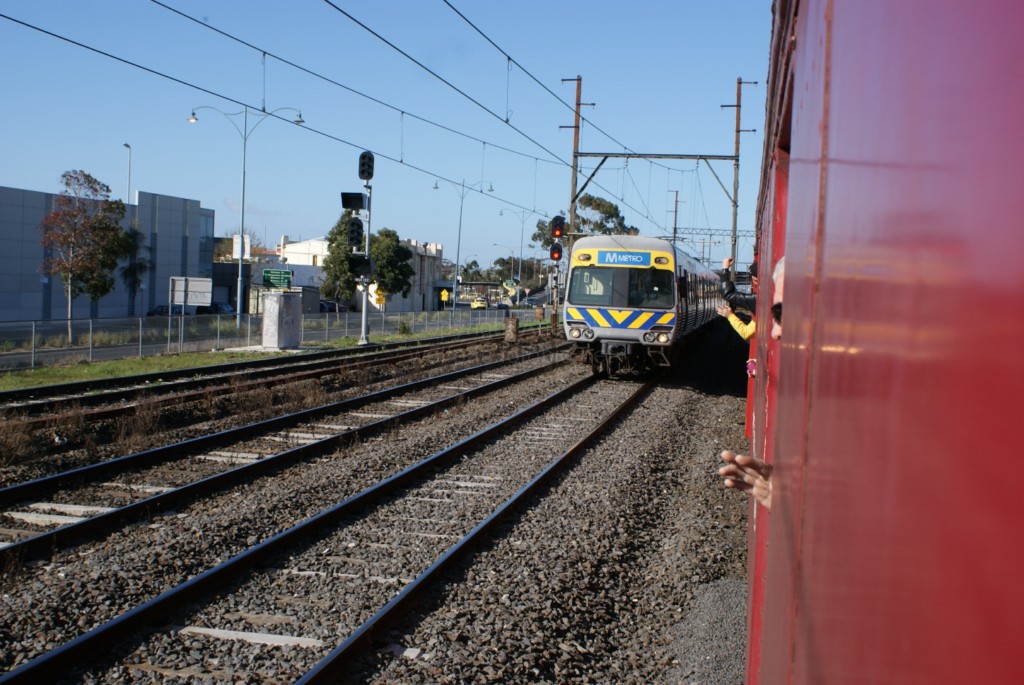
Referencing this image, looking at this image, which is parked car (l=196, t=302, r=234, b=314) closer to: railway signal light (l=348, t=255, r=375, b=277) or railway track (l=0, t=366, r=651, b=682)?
railway signal light (l=348, t=255, r=375, b=277)

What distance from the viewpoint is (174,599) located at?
5859 millimetres

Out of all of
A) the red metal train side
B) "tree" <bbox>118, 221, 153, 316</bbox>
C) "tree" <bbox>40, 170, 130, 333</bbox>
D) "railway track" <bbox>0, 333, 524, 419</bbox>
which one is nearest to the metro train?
"railway track" <bbox>0, 333, 524, 419</bbox>

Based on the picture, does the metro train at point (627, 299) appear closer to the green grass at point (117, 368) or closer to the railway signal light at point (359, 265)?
the green grass at point (117, 368)

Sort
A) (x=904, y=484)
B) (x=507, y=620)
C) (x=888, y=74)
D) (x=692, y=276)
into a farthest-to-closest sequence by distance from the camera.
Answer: (x=692, y=276)
(x=507, y=620)
(x=888, y=74)
(x=904, y=484)

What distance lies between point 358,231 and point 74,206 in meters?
15.2

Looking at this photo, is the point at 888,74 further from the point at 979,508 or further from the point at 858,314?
the point at 979,508

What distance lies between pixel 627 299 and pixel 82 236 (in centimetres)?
2549

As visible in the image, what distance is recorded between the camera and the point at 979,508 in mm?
586

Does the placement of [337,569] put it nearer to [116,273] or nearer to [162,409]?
[162,409]

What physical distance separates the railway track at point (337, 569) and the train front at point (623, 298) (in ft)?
25.6

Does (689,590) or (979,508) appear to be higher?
(979,508)

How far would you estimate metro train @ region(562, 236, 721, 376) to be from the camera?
743 inches

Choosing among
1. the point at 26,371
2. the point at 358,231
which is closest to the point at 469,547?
the point at 26,371

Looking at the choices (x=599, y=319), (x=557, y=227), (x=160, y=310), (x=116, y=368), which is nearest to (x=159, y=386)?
(x=116, y=368)
